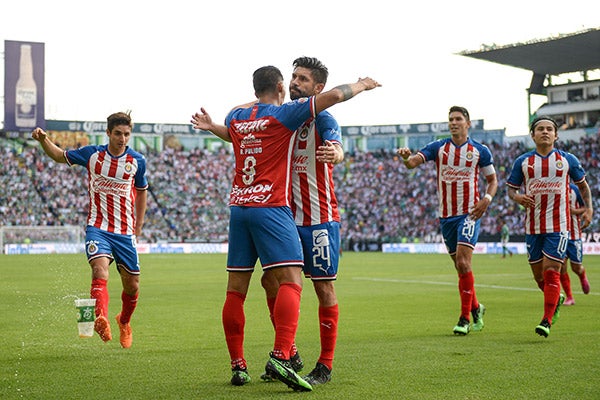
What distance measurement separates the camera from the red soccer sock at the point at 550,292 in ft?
30.6

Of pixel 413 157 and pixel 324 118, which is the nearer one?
pixel 324 118

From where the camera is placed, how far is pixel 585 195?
1070 cm

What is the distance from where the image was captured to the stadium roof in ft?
171

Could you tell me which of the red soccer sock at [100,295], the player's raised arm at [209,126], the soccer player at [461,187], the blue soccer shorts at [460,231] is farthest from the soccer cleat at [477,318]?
the player's raised arm at [209,126]

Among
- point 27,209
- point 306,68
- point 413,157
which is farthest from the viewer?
point 27,209

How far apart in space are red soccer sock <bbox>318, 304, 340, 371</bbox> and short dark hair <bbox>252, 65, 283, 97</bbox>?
186 cm

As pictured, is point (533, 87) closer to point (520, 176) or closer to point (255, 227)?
point (520, 176)

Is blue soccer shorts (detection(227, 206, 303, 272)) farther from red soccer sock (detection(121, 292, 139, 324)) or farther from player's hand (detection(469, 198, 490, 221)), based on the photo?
player's hand (detection(469, 198, 490, 221))

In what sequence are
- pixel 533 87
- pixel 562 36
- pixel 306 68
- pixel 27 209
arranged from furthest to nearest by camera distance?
pixel 533 87 < pixel 27 209 < pixel 562 36 < pixel 306 68

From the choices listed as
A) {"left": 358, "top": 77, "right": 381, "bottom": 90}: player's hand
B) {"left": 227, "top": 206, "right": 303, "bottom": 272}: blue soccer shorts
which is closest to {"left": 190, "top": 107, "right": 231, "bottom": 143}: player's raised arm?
{"left": 227, "top": 206, "right": 303, "bottom": 272}: blue soccer shorts

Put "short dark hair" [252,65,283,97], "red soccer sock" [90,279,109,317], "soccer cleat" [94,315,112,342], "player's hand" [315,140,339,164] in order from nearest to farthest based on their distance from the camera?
1. "player's hand" [315,140,339,164]
2. "short dark hair" [252,65,283,97]
3. "soccer cleat" [94,315,112,342]
4. "red soccer sock" [90,279,109,317]

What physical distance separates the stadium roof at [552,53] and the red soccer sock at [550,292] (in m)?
43.9

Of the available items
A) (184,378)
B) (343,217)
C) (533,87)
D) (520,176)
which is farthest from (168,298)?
(533,87)

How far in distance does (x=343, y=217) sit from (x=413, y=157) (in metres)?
54.1
